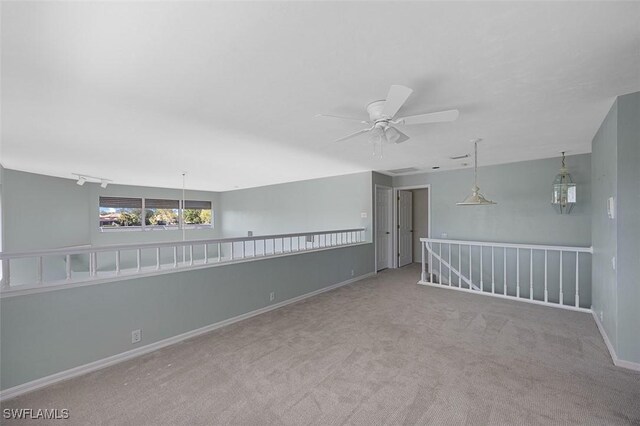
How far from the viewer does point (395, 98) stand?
1.90 meters

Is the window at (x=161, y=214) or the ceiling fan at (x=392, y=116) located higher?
the ceiling fan at (x=392, y=116)

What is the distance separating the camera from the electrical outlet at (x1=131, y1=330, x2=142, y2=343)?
8.41ft

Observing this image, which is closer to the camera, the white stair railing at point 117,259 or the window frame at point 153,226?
the white stair railing at point 117,259

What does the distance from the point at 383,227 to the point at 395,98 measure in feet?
15.4

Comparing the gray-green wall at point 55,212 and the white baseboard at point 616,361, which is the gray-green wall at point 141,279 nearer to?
the gray-green wall at point 55,212

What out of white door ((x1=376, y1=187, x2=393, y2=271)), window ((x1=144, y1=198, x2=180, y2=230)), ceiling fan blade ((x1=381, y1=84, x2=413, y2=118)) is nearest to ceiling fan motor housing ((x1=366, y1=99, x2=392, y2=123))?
ceiling fan blade ((x1=381, y1=84, x2=413, y2=118))

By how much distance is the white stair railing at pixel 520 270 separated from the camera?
436 cm

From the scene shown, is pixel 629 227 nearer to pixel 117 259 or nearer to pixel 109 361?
pixel 117 259

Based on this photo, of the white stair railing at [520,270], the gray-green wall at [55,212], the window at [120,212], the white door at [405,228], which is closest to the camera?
the white stair railing at [520,270]

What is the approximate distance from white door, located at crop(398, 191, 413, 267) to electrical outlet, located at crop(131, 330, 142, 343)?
566cm

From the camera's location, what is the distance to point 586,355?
101 inches

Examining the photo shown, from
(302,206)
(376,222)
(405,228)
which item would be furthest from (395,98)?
(405,228)
